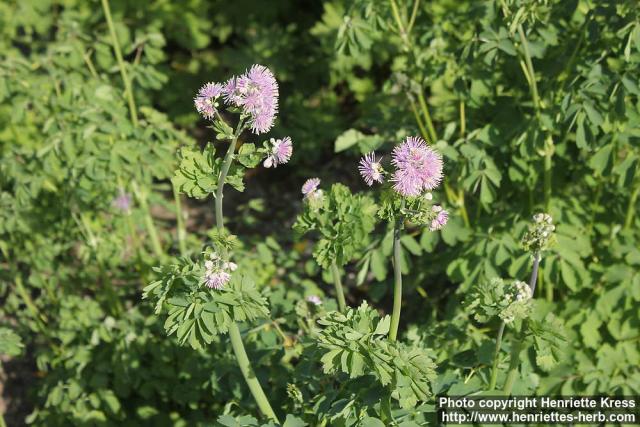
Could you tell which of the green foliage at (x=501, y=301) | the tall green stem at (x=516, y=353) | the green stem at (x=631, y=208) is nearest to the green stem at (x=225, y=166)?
the green foliage at (x=501, y=301)

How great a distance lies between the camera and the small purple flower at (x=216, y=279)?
6.28ft

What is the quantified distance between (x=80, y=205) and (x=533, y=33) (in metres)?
2.19

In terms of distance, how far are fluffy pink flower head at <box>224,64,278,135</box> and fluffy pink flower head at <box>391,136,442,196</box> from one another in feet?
1.14

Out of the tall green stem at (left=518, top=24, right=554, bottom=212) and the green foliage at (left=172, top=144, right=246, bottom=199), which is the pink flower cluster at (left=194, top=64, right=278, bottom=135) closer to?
the green foliage at (left=172, top=144, right=246, bottom=199)

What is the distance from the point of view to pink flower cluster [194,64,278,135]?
1.77 m

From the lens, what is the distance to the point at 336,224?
2248 millimetres

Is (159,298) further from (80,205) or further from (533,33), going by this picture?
(533,33)

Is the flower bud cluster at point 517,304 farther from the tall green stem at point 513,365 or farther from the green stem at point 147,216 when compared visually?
the green stem at point 147,216

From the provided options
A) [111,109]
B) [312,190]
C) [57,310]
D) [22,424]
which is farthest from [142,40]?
[22,424]

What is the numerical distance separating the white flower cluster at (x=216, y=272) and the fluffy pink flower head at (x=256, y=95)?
398 millimetres

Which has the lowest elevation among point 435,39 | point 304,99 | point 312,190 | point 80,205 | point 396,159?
point 396,159

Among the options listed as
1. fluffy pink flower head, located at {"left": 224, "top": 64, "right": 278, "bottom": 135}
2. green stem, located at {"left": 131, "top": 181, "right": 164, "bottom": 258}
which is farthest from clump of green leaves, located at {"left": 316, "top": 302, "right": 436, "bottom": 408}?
green stem, located at {"left": 131, "top": 181, "right": 164, "bottom": 258}

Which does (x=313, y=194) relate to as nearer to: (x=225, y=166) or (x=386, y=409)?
(x=225, y=166)

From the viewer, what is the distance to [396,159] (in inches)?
68.4
